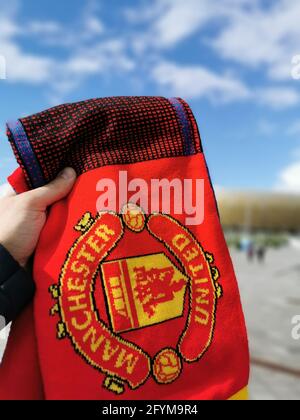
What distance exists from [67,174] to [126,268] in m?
0.22

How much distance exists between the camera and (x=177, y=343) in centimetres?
83

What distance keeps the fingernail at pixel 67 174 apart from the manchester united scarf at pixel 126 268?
0.01 m

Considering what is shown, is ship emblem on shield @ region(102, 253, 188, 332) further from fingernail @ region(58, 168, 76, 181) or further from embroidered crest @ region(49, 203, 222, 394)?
fingernail @ region(58, 168, 76, 181)

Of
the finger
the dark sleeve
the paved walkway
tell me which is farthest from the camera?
the paved walkway

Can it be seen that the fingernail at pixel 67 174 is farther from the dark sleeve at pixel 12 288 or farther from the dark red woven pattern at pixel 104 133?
the dark sleeve at pixel 12 288

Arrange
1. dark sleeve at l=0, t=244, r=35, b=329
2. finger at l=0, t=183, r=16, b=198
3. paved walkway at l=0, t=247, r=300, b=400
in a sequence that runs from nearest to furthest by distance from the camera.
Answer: dark sleeve at l=0, t=244, r=35, b=329
finger at l=0, t=183, r=16, b=198
paved walkway at l=0, t=247, r=300, b=400

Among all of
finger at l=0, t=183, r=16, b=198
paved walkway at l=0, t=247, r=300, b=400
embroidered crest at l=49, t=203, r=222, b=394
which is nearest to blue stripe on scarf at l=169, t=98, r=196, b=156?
embroidered crest at l=49, t=203, r=222, b=394

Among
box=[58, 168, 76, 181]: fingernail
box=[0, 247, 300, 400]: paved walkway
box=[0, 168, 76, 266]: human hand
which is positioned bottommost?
box=[0, 247, 300, 400]: paved walkway

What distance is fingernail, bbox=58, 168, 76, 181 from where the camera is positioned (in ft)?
2.71

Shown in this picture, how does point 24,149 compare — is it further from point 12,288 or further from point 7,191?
point 12,288

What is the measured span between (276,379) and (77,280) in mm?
3997

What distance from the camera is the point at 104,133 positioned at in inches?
33.7

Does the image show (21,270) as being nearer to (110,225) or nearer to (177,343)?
(110,225)
